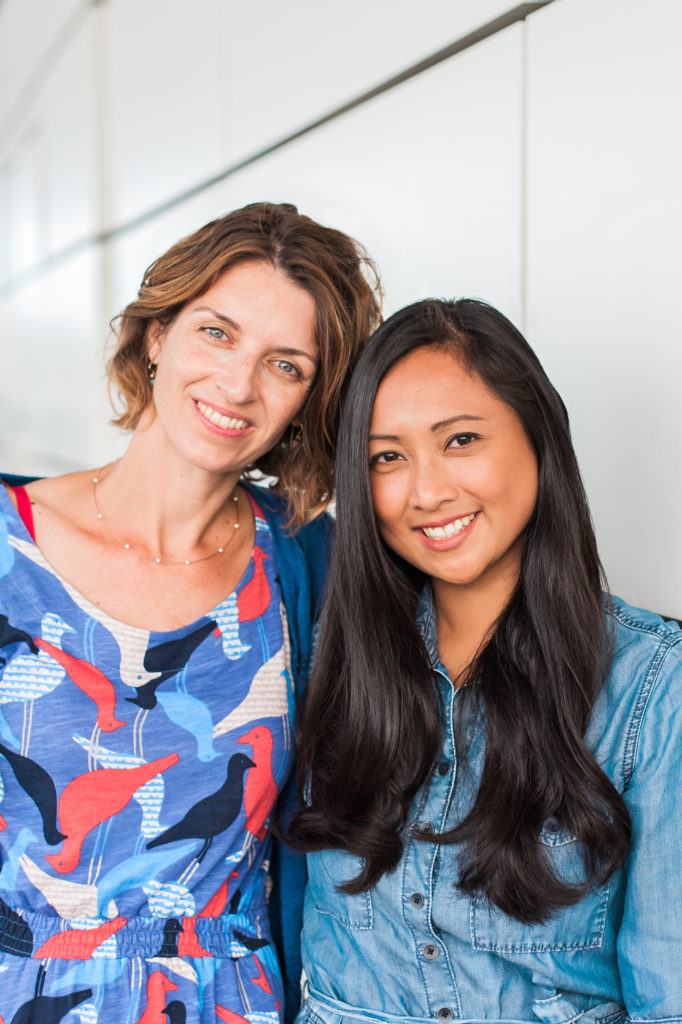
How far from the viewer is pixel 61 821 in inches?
56.3

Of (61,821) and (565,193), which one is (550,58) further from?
(61,821)

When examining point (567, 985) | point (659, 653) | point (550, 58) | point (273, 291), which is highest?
point (550, 58)

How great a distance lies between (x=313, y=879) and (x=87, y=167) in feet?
12.8

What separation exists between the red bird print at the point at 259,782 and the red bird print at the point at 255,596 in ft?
0.66

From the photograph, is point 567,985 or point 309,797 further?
point 309,797

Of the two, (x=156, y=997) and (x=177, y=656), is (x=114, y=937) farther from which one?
(x=177, y=656)

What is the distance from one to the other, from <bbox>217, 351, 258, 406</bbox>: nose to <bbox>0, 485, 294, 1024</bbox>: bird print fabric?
0.41 meters

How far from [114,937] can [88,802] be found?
8.5 inches

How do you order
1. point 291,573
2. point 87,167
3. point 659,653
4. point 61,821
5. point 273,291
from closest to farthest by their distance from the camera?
point 659,653 < point 61,821 < point 273,291 < point 291,573 < point 87,167

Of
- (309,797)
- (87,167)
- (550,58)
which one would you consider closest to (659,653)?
(309,797)

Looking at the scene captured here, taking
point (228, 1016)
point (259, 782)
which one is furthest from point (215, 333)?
point (228, 1016)

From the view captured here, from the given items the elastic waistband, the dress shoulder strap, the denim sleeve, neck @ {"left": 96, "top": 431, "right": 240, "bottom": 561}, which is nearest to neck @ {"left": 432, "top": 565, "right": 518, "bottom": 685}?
the denim sleeve

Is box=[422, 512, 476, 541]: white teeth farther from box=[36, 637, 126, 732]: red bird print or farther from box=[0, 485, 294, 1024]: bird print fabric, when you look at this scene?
box=[36, 637, 126, 732]: red bird print

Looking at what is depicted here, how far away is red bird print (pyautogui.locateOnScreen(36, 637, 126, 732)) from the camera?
57.4 inches
